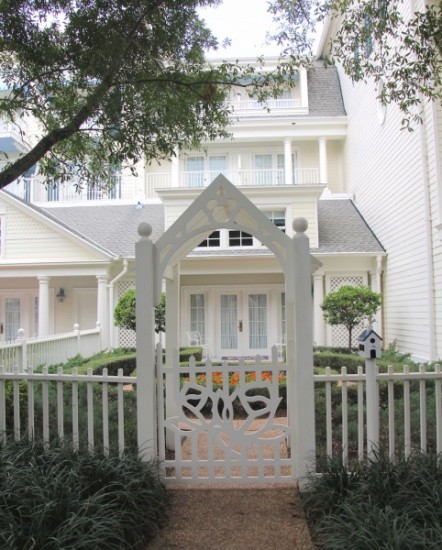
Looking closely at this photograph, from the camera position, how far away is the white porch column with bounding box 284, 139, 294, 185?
18.4 m

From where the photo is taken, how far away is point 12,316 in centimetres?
1722

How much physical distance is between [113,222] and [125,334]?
4.37m

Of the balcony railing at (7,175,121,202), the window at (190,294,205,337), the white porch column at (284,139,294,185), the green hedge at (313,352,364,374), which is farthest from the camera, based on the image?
the balcony railing at (7,175,121,202)

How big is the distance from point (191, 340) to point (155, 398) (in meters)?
10.8

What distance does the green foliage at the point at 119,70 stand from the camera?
604cm

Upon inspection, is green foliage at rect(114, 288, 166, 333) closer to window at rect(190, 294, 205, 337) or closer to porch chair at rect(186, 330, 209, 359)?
porch chair at rect(186, 330, 209, 359)

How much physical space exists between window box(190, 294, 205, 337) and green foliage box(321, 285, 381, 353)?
16.0 feet

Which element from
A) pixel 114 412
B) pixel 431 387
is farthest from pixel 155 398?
pixel 431 387

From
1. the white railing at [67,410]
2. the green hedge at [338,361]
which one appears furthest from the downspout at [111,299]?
the white railing at [67,410]

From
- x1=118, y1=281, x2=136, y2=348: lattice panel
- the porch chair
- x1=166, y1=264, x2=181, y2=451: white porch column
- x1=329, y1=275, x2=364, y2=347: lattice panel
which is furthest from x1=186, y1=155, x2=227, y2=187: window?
x1=166, y1=264, x2=181, y2=451: white porch column

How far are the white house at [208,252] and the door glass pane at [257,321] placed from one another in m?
0.03

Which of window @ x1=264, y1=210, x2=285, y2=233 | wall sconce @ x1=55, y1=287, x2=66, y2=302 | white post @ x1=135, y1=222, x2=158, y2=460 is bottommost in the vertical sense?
white post @ x1=135, y1=222, x2=158, y2=460

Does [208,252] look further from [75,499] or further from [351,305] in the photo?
[75,499]

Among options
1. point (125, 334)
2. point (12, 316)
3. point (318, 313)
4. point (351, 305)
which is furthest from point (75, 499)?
point (12, 316)
